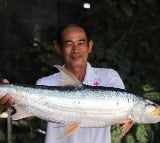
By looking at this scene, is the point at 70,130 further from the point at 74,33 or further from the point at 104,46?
the point at 104,46

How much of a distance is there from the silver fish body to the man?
0.60 ft

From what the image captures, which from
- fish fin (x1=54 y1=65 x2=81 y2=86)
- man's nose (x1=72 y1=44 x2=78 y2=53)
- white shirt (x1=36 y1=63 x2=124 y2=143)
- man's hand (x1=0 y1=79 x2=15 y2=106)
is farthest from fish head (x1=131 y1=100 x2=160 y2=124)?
man's hand (x1=0 y1=79 x2=15 y2=106)

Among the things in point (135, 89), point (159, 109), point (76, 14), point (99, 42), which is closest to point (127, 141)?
point (135, 89)

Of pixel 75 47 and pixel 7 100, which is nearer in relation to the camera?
pixel 7 100

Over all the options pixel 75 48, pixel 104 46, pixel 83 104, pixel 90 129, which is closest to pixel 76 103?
pixel 83 104

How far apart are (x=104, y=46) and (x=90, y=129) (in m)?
2.01

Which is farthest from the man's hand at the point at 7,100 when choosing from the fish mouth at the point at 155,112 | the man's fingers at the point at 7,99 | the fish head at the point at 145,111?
the fish mouth at the point at 155,112

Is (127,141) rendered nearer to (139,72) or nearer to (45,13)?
(139,72)

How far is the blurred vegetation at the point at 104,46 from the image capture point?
5570 mm

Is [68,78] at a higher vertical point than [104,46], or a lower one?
lower

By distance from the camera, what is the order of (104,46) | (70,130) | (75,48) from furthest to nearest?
(104,46) < (75,48) < (70,130)

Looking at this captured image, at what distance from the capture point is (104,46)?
18.5 ft

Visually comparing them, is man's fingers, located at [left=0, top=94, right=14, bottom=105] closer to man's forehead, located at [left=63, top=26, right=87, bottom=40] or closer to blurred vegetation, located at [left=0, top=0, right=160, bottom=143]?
man's forehead, located at [left=63, top=26, right=87, bottom=40]

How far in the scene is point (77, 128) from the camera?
355cm
